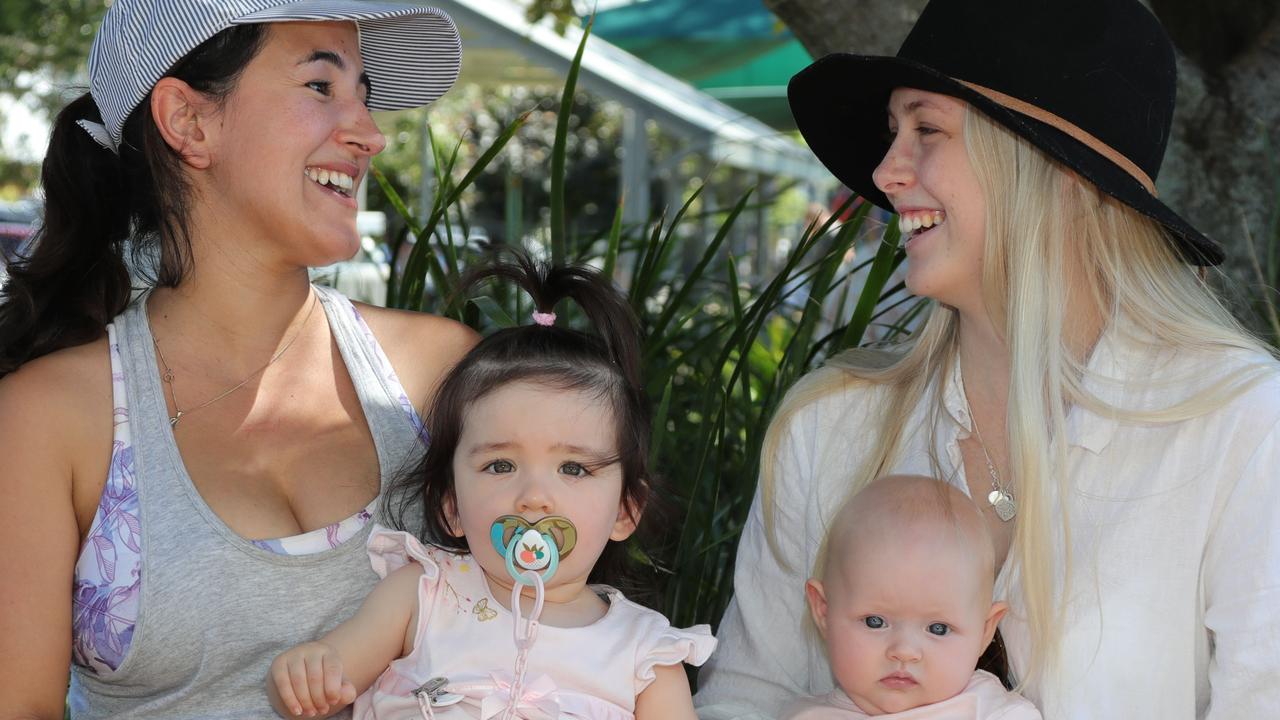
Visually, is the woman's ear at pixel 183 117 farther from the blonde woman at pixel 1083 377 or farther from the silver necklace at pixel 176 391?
the blonde woman at pixel 1083 377

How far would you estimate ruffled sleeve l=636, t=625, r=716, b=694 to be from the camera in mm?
2188

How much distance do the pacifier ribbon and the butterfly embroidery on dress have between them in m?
0.11

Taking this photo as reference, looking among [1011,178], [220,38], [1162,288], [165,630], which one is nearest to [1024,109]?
[1011,178]

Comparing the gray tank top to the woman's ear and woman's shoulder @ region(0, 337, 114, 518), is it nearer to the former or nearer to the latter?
woman's shoulder @ region(0, 337, 114, 518)

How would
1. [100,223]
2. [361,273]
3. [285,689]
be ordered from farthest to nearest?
[361,273] < [100,223] < [285,689]

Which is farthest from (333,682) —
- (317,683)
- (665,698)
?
(665,698)

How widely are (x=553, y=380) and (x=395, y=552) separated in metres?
0.42

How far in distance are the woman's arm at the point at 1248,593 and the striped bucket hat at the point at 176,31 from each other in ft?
5.73

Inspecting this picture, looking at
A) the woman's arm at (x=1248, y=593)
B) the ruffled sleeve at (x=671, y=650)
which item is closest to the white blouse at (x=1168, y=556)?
the woman's arm at (x=1248, y=593)

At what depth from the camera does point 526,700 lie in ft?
6.92

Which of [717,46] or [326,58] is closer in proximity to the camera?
[326,58]


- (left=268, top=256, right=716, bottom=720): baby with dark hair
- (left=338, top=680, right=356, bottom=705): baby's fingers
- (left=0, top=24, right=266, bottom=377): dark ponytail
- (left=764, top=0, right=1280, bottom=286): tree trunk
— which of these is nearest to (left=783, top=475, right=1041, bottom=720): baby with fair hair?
(left=268, top=256, right=716, bottom=720): baby with dark hair

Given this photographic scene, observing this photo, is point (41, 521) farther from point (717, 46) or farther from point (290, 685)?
point (717, 46)

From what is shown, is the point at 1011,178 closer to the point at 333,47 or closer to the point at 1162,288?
the point at 1162,288
